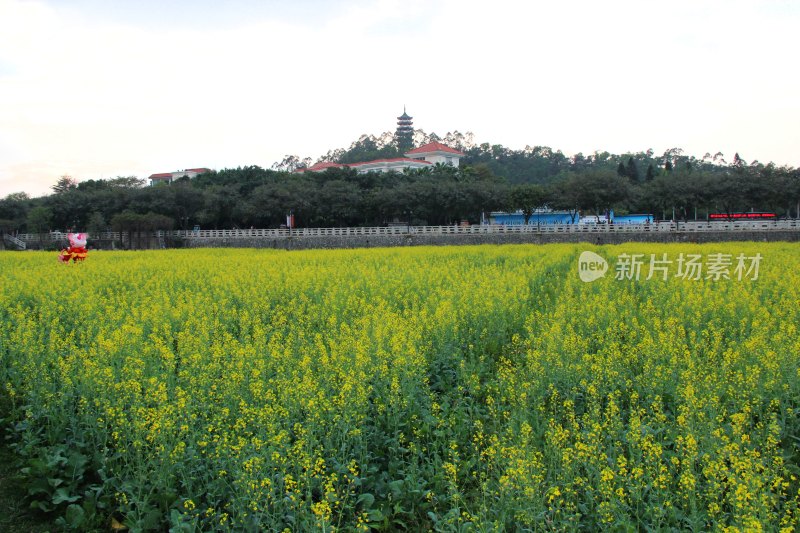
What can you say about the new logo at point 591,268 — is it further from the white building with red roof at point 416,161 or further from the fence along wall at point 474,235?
the white building with red roof at point 416,161

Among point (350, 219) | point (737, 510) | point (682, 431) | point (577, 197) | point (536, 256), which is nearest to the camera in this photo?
point (737, 510)

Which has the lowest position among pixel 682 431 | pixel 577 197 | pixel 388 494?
pixel 388 494

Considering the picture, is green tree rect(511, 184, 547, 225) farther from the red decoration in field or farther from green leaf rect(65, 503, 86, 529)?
green leaf rect(65, 503, 86, 529)

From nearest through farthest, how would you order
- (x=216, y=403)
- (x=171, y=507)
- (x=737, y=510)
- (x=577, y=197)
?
(x=737, y=510)
(x=171, y=507)
(x=216, y=403)
(x=577, y=197)

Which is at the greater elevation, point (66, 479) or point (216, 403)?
point (216, 403)

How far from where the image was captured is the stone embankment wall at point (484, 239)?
3299 cm

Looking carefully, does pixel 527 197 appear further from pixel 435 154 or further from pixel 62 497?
pixel 62 497

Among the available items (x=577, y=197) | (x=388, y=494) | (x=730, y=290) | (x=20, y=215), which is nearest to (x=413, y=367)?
(x=388, y=494)

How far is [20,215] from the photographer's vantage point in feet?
181

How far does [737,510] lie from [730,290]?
8448mm

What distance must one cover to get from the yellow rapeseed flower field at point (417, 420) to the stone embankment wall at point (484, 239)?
84.5 feet

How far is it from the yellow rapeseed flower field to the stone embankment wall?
84.5 ft

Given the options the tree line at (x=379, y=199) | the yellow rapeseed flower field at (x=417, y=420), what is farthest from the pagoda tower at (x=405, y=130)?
the yellow rapeseed flower field at (x=417, y=420)

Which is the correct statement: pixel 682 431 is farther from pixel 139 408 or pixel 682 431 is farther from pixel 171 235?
pixel 171 235
